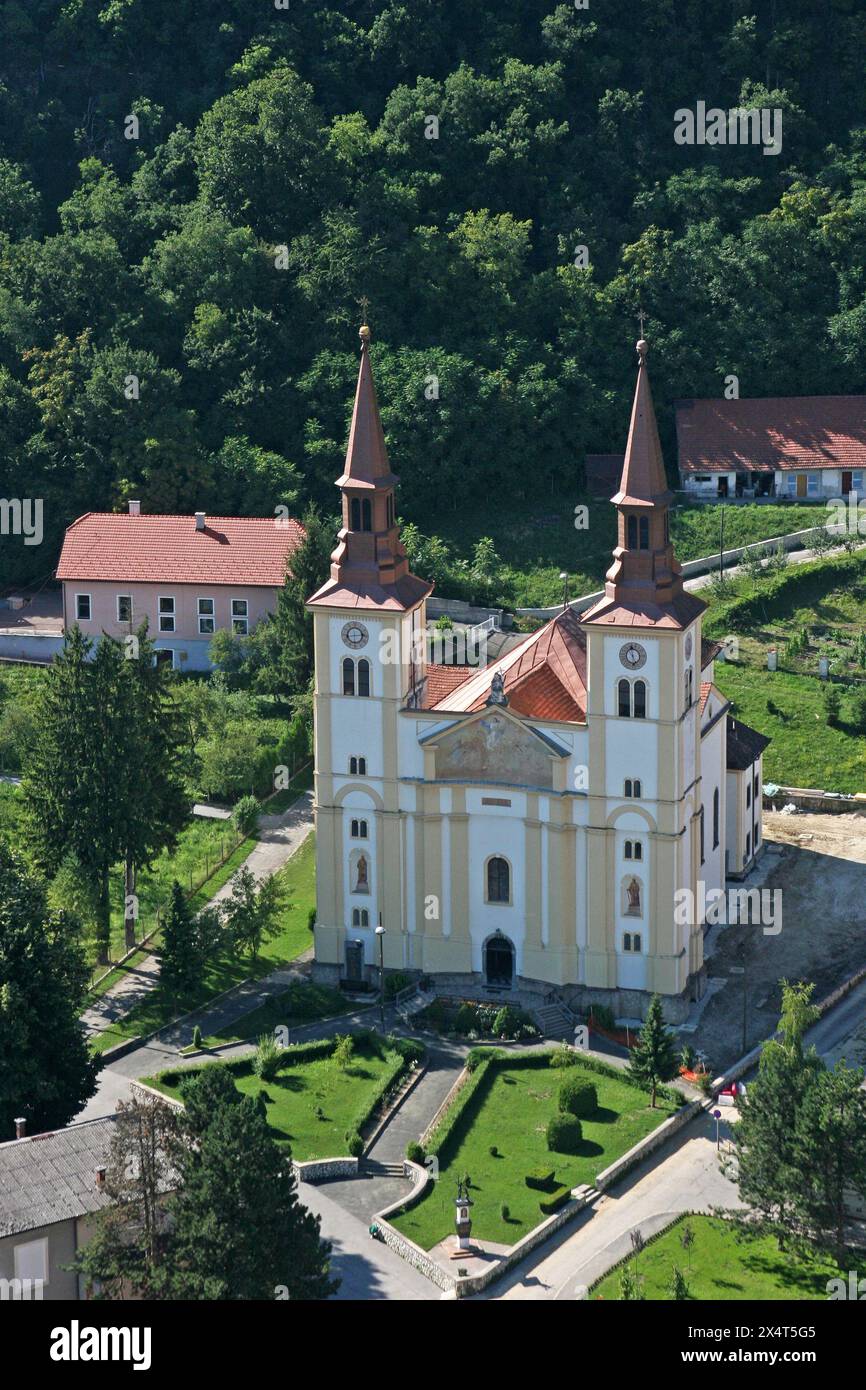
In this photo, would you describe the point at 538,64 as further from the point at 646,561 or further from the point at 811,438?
the point at 646,561

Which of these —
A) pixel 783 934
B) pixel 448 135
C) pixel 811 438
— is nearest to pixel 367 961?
pixel 783 934

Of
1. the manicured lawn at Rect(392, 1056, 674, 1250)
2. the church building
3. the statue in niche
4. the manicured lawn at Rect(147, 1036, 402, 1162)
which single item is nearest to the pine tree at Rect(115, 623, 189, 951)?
the church building

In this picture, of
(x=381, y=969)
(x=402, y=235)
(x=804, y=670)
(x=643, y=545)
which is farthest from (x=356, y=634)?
(x=402, y=235)

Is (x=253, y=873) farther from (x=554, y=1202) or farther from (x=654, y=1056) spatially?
(x=554, y=1202)

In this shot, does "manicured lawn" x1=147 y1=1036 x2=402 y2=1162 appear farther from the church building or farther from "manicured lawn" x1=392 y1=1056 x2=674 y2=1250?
the church building

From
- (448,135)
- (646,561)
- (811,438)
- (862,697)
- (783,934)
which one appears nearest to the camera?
(646,561)

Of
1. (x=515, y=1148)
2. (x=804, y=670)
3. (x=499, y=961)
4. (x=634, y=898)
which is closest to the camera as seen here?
(x=515, y=1148)
